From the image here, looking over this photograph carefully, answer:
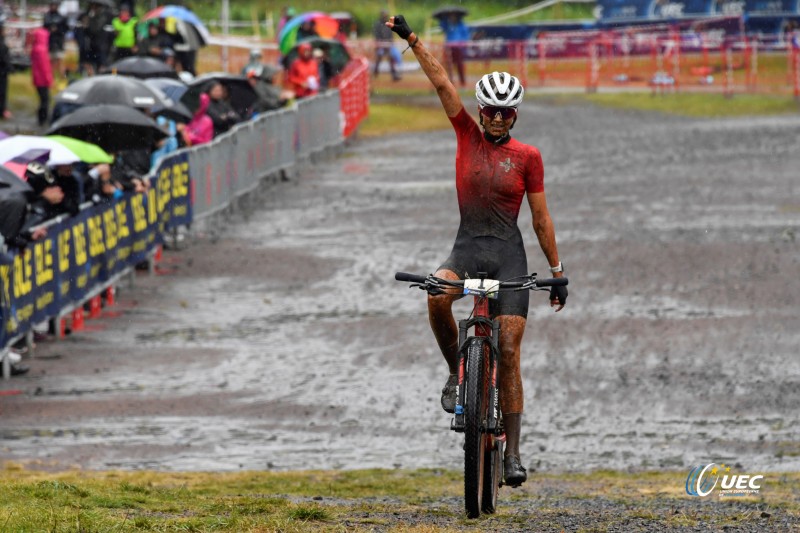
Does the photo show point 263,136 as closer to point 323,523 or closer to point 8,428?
point 8,428

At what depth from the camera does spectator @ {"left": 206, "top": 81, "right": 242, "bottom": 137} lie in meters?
25.2

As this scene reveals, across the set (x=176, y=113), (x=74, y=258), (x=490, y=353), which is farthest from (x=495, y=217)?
(x=176, y=113)

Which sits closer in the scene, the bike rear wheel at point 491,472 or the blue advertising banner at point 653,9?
the bike rear wheel at point 491,472

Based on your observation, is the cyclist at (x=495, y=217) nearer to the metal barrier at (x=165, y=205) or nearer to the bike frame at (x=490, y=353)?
the bike frame at (x=490, y=353)

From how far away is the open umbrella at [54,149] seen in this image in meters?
16.3

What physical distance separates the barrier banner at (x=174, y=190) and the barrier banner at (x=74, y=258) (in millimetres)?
313

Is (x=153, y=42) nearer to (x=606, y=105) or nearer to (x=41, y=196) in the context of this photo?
(x=41, y=196)

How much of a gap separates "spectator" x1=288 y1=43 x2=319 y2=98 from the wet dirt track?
7577mm

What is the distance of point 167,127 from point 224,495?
46.6 ft

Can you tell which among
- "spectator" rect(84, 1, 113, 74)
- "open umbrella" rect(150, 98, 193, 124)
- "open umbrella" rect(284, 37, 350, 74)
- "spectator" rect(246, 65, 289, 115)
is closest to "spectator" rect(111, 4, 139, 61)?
"spectator" rect(84, 1, 113, 74)

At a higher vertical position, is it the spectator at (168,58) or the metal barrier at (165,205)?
the spectator at (168,58)

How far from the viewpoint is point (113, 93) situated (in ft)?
71.3

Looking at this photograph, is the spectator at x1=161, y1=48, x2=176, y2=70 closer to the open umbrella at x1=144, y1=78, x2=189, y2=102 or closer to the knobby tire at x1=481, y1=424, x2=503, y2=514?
the open umbrella at x1=144, y1=78, x2=189, y2=102

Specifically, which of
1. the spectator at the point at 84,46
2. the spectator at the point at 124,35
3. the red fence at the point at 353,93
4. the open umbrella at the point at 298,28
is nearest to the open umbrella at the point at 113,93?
the spectator at the point at 124,35
